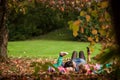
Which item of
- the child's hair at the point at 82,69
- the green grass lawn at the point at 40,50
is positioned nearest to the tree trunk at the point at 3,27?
the child's hair at the point at 82,69

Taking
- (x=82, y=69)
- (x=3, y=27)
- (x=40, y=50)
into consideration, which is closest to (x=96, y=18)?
(x=82, y=69)

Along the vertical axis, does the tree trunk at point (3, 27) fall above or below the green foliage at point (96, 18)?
below

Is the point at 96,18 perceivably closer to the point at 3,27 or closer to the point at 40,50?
the point at 3,27

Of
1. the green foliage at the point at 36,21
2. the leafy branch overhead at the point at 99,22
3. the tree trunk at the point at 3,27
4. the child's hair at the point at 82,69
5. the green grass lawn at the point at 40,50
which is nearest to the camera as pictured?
the leafy branch overhead at the point at 99,22

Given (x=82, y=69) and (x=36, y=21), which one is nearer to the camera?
(x=82, y=69)

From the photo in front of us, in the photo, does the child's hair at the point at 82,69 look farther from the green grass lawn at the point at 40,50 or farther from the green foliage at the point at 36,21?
the green foliage at the point at 36,21

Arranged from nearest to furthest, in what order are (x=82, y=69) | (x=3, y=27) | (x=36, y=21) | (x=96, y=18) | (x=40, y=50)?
1. (x=96, y=18)
2. (x=82, y=69)
3. (x=3, y=27)
4. (x=40, y=50)
5. (x=36, y=21)

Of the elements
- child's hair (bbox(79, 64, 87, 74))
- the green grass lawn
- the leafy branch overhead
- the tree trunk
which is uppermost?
the leafy branch overhead

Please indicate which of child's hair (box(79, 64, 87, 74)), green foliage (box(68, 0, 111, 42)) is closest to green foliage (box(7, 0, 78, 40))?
child's hair (box(79, 64, 87, 74))

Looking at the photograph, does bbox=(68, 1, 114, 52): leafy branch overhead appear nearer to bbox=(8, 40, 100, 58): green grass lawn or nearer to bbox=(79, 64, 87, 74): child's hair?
bbox=(79, 64, 87, 74): child's hair

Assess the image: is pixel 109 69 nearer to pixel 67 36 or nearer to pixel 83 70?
pixel 83 70

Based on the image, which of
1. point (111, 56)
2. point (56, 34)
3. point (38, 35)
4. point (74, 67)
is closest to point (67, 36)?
point (56, 34)

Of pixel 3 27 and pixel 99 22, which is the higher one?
pixel 99 22

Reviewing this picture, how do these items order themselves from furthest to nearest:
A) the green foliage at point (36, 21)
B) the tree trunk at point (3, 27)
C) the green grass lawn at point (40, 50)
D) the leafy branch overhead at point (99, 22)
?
the green foliage at point (36, 21), the green grass lawn at point (40, 50), the tree trunk at point (3, 27), the leafy branch overhead at point (99, 22)
